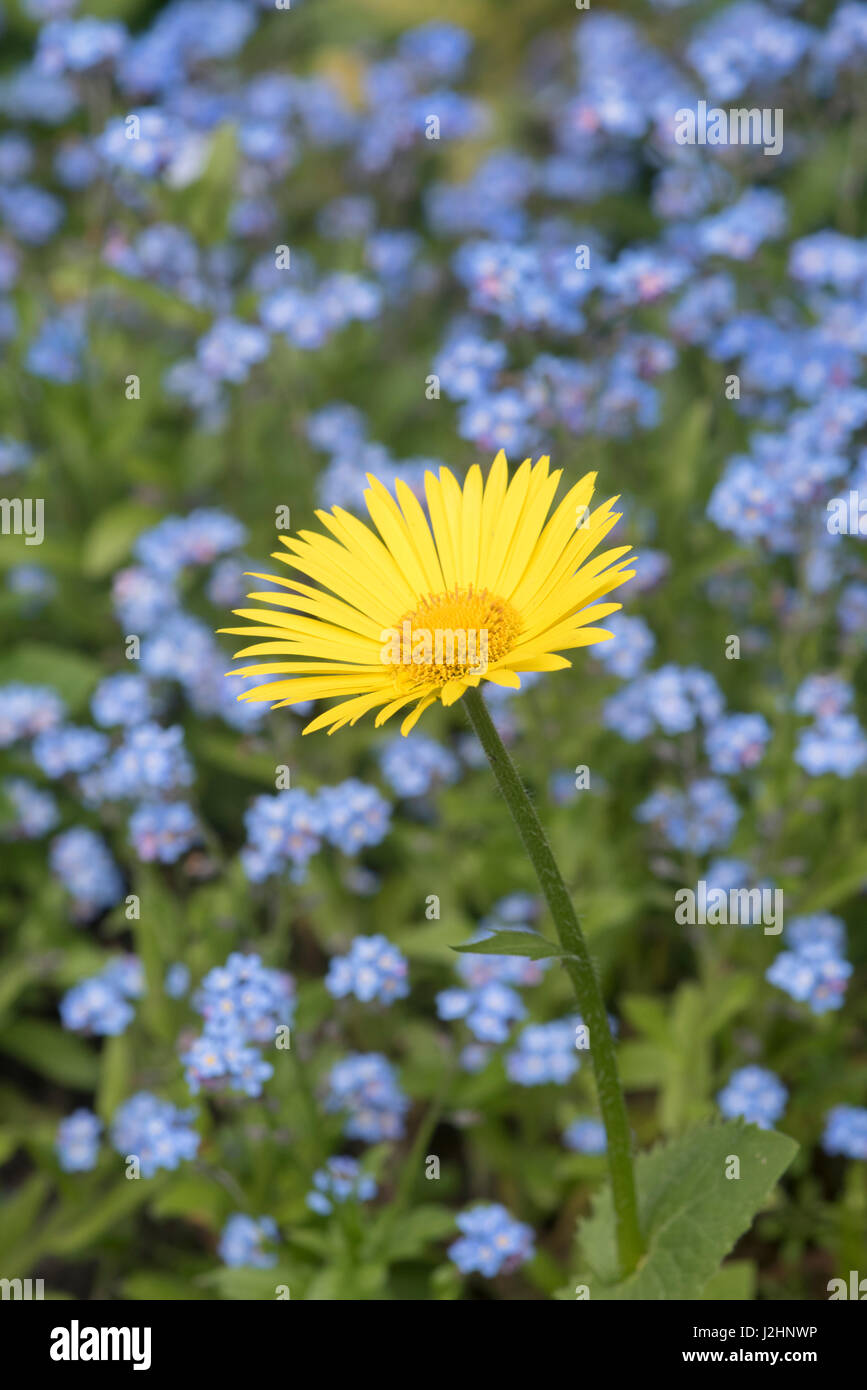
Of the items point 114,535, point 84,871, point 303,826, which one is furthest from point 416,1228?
point 114,535

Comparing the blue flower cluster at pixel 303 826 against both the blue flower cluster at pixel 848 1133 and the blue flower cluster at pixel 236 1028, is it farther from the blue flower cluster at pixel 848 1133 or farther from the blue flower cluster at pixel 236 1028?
the blue flower cluster at pixel 848 1133

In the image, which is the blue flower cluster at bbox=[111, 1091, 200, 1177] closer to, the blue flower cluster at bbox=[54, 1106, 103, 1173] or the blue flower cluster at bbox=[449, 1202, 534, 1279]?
the blue flower cluster at bbox=[54, 1106, 103, 1173]

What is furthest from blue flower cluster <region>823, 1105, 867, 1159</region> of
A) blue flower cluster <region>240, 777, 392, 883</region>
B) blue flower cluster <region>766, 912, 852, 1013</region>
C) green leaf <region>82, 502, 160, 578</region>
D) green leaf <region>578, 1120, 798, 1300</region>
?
green leaf <region>82, 502, 160, 578</region>

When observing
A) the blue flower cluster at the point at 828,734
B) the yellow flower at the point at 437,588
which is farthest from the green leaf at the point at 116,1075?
the blue flower cluster at the point at 828,734

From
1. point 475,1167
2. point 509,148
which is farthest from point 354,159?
point 475,1167

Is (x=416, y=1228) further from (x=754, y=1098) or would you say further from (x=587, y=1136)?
(x=754, y=1098)

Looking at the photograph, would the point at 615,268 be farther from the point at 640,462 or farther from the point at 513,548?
the point at 513,548

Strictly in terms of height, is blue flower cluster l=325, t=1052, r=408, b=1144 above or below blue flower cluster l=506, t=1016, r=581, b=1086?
below
